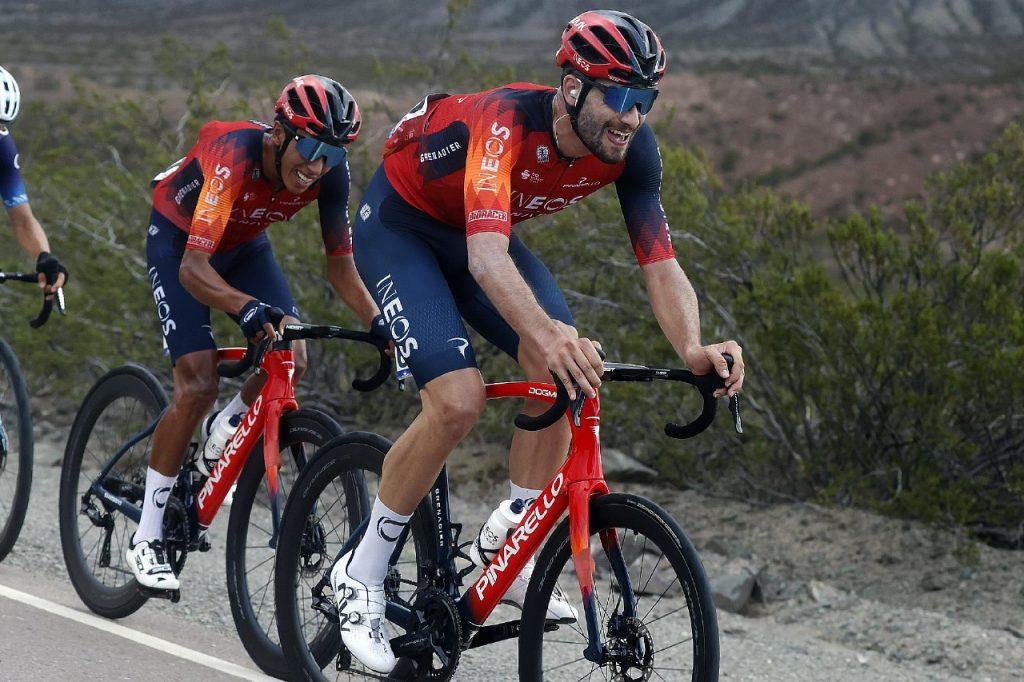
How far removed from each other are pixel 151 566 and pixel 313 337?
51.9 inches

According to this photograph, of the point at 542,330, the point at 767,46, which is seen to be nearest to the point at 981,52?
the point at 767,46

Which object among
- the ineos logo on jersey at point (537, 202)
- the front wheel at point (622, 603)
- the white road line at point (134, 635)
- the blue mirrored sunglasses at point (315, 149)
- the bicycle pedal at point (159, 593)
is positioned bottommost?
the white road line at point (134, 635)

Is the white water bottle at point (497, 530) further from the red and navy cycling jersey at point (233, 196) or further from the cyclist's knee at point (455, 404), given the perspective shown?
the red and navy cycling jersey at point (233, 196)

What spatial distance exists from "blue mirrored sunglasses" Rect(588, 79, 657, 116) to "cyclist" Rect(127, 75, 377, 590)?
1.35 metres

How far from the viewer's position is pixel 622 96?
3.65m

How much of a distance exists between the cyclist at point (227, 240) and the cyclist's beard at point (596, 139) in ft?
4.09

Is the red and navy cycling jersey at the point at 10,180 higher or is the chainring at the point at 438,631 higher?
the red and navy cycling jersey at the point at 10,180

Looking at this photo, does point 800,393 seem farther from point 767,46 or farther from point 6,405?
point 767,46

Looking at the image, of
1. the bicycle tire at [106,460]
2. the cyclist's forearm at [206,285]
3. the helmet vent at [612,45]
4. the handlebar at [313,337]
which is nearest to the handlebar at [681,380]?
the helmet vent at [612,45]

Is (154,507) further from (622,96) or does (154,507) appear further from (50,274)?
(622,96)

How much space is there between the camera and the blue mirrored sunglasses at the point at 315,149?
15.3 feet

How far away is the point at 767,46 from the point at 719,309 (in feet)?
316

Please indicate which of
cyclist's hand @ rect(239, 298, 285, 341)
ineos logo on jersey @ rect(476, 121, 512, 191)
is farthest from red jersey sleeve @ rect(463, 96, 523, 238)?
cyclist's hand @ rect(239, 298, 285, 341)

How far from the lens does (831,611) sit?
635cm
